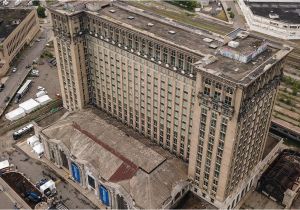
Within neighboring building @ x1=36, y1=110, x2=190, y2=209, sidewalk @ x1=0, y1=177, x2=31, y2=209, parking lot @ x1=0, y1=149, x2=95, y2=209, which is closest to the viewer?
neighboring building @ x1=36, y1=110, x2=190, y2=209

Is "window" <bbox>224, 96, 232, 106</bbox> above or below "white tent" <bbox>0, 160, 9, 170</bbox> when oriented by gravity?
above

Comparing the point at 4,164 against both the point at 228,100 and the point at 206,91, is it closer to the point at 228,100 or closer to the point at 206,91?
the point at 206,91

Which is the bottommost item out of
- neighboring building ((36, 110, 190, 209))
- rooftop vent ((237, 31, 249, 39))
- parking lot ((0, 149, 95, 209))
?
parking lot ((0, 149, 95, 209))

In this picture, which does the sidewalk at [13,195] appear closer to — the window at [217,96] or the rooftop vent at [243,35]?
the window at [217,96]

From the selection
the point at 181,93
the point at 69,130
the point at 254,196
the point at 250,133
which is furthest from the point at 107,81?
the point at 254,196

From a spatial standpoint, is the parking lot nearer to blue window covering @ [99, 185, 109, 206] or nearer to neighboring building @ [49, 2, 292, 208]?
blue window covering @ [99, 185, 109, 206]

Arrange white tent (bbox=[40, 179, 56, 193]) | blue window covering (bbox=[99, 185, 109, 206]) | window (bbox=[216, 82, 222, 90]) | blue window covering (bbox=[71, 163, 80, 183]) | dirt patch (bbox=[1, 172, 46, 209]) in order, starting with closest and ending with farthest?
window (bbox=[216, 82, 222, 90]) → blue window covering (bbox=[99, 185, 109, 206]) → dirt patch (bbox=[1, 172, 46, 209]) → white tent (bbox=[40, 179, 56, 193]) → blue window covering (bbox=[71, 163, 80, 183])

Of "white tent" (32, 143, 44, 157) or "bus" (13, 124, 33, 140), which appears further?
"bus" (13, 124, 33, 140)

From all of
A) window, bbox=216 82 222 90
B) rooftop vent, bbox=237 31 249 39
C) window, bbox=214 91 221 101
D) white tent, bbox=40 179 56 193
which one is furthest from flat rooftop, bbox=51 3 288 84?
white tent, bbox=40 179 56 193
